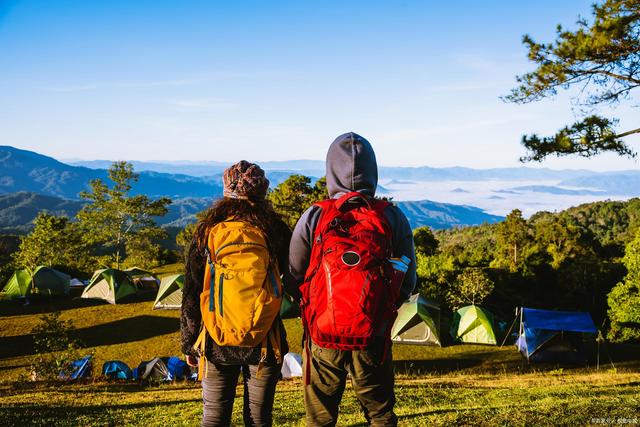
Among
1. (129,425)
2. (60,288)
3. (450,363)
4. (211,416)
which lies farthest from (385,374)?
(60,288)

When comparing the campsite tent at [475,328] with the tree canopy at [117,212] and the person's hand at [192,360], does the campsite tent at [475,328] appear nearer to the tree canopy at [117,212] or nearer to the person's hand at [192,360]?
the person's hand at [192,360]

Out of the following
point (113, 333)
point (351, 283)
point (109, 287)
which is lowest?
point (113, 333)

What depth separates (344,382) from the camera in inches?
92.0

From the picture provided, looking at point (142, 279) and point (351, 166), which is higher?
point (351, 166)

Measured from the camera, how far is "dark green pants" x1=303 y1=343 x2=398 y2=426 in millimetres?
2266

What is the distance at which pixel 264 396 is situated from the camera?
2.51 metres

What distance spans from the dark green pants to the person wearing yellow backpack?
10.8 inches

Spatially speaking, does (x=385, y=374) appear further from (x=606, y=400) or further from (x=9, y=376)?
(x=9, y=376)

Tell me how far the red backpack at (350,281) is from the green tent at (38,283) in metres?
23.3

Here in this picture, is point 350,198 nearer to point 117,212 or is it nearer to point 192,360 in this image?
point 192,360

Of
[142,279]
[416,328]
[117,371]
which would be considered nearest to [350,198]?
[117,371]

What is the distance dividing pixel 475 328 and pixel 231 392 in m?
16.4

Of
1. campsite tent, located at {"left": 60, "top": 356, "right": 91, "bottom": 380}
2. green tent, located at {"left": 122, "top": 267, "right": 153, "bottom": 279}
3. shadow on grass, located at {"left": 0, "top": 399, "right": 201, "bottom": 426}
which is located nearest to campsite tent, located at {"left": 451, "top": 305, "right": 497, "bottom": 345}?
campsite tent, located at {"left": 60, "top": 356, "right": 91, "bottom": 380}

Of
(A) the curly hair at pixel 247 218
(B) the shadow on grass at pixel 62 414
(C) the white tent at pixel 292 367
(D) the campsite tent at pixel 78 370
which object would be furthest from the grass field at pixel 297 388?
(A) the curly hair at pixel 247 218
